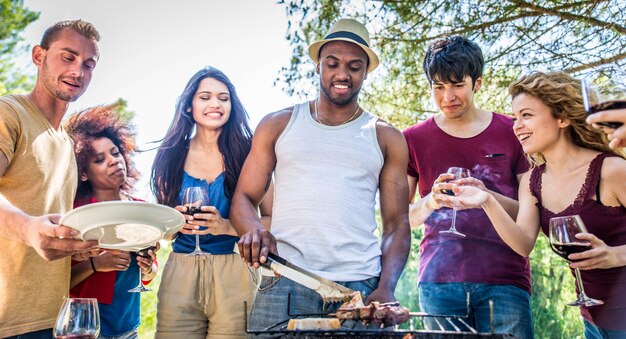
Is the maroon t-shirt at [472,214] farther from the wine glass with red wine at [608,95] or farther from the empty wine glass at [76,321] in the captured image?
the empty wine glass at [76,321]

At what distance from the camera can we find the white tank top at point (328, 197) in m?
3.27

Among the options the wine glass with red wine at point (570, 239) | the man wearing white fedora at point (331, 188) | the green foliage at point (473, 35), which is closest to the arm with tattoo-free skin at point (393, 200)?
the man wearing white fedora at point (331, 188)

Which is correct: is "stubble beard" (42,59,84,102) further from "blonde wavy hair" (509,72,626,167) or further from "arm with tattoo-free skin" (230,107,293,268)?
"blonde wavy hair" (509,72,626,167)

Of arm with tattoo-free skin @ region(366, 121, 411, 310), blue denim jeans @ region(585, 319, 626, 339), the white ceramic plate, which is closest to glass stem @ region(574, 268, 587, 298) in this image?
blue denim jeans @ region(585, 319, 626, 339)

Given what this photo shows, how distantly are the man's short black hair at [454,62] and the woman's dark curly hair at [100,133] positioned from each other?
2359 millimetres

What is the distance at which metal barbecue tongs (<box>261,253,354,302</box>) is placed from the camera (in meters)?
2.72

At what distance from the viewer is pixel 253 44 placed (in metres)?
9.16

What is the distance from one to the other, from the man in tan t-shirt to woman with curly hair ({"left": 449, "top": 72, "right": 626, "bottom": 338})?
87.0 inches

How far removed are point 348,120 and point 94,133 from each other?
6.71 feet

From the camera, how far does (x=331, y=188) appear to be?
3.39m

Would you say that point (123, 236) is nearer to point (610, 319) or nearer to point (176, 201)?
point (176, 201)

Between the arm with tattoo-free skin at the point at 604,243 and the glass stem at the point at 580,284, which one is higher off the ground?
the arm with tattoo-free skin at the point at 604,243

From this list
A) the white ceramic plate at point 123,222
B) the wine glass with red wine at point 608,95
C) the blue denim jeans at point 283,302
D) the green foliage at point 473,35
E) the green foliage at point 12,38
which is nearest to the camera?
the wine glass with red wine at point 608,95

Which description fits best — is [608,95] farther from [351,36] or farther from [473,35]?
[473,35]
